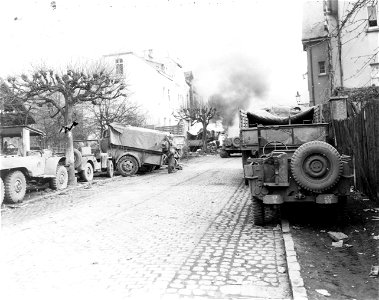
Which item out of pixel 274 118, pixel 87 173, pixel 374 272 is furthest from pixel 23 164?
pixel 374 272

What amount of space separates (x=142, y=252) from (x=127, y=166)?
1324 cm

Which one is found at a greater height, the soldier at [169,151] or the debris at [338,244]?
the soldier at [169,151]

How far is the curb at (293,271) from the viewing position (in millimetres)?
3547

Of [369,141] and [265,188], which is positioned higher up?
[369,141]

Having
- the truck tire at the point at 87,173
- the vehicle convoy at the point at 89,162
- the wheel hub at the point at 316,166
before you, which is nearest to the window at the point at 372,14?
the wheel hub at the point at 316,166

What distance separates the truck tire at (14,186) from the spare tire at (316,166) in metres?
7.34

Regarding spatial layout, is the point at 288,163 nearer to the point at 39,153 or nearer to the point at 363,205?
the point at 363,205

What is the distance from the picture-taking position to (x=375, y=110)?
7297mm

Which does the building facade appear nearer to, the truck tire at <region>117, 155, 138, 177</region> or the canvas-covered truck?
the canvas-covered truck

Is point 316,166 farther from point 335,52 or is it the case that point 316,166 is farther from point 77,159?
point 335,52

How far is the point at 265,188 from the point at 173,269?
2555 millimetres

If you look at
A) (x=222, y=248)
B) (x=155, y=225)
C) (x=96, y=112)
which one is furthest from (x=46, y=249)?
(x=96, y=112)

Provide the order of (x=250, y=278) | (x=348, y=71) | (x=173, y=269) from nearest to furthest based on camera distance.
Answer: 1. (x=250, y=278)
2. (x=173, y=269)
3. (x=348, y=71)

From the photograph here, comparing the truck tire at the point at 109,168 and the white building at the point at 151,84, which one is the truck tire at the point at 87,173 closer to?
the truck tire at the point at 109,168
